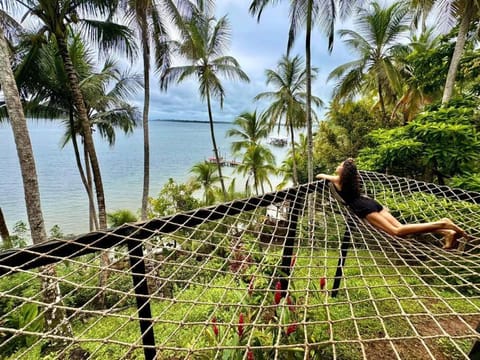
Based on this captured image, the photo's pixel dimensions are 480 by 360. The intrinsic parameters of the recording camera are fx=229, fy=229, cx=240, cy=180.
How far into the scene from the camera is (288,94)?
28.2 ft

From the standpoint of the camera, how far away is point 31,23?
403 cm

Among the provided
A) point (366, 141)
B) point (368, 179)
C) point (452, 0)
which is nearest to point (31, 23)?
point (368, 179)

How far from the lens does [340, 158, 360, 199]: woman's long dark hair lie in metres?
2.08

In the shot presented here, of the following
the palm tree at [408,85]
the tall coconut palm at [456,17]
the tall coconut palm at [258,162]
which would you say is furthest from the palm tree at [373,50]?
the tall coconut palm at [258,162]

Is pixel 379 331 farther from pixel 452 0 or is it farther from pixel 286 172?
pixel 286 172

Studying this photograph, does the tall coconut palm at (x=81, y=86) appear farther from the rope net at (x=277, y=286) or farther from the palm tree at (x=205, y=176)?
the rope net at (x=277, y=286)

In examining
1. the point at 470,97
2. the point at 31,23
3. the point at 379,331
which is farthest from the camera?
the point at 31,23

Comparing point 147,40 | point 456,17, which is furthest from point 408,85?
point 147,40

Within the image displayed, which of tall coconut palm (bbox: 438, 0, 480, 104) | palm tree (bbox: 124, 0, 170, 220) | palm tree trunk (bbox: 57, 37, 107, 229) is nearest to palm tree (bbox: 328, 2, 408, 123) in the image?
tall coconut palm (bbox: 438, 0, 480, 104)

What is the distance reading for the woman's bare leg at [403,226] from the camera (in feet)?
5.41

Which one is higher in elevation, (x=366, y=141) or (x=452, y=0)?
(x=452, y=0)

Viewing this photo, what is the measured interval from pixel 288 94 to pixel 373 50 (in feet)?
9.48

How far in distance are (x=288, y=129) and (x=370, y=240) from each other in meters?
8.55

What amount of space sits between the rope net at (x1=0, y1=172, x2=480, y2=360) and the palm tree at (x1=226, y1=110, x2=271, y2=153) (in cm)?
741
